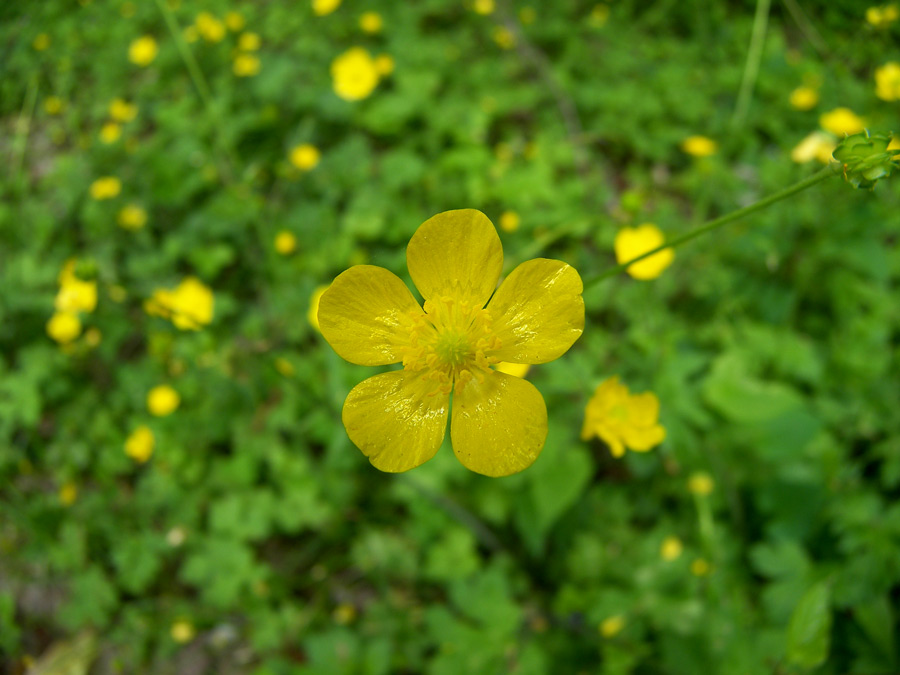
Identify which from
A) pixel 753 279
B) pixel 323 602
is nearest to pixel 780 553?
pixel 753 279

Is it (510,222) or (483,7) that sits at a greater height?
(483,7)

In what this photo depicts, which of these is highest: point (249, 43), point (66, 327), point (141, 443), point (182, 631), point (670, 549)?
point (249, 43)

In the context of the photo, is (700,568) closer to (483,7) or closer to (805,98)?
(805,98)

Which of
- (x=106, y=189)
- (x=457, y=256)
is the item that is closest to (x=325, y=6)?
(x=106, y=189)

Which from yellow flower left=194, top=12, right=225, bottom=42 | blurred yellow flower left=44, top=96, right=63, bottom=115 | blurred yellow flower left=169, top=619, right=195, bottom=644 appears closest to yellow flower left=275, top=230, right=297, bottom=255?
blurred yellow flower left=169, top=619, right=195, bottom=644

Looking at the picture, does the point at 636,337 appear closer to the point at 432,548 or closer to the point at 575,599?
the point at 575,599

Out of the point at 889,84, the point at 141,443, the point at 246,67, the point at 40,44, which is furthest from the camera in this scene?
the point at 40,44

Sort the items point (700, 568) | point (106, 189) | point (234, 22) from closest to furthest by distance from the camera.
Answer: point (700, 568) < point (106, 189) < point (234, 22)

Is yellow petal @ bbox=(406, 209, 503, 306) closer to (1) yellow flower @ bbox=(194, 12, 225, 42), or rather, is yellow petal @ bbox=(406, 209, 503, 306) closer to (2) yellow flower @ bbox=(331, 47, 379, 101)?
(2) yellow flower @ bbox=(331, 47, 379, 101)
